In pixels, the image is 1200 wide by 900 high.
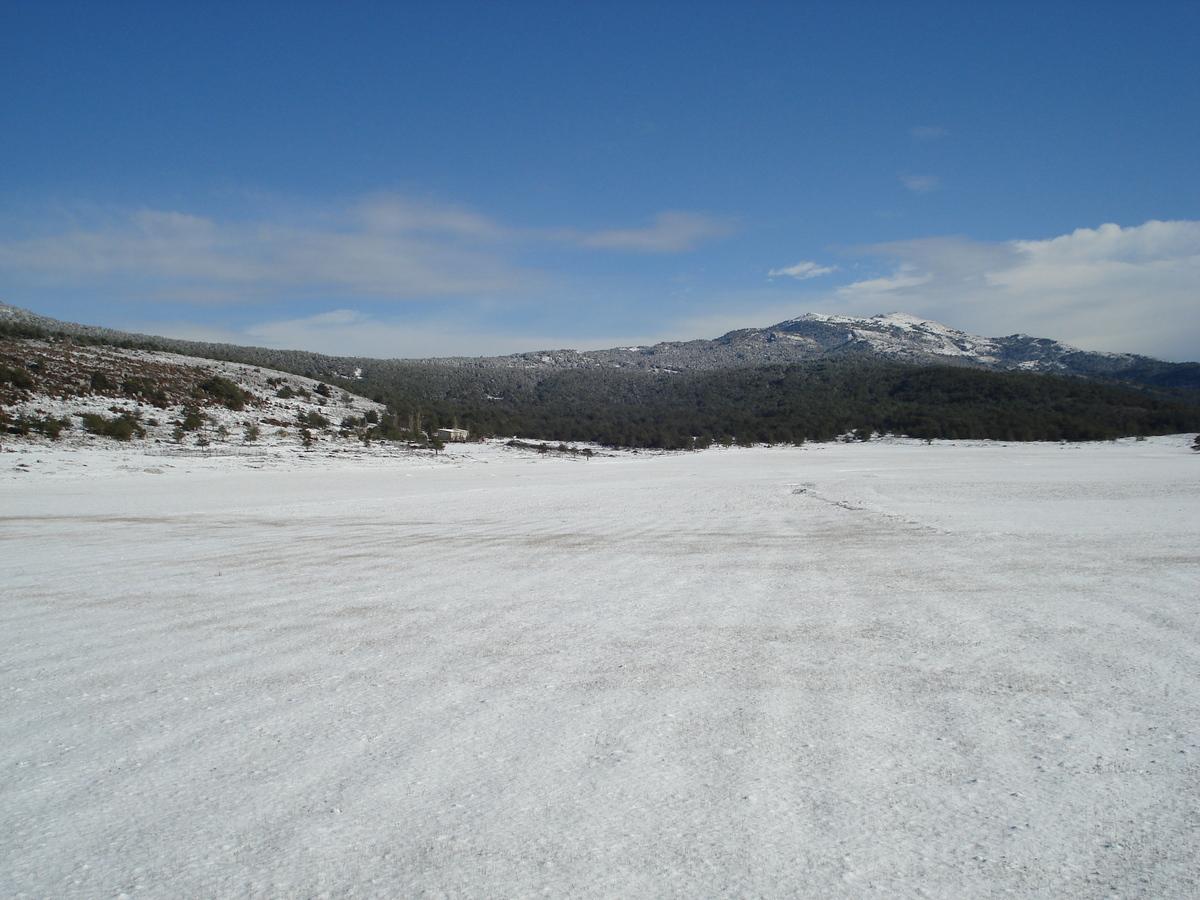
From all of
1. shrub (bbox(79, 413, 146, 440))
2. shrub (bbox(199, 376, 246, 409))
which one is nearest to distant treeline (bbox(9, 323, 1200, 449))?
shrub (bbox(199, 376, 246, 409))

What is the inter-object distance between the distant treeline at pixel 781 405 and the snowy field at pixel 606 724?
48.4 m

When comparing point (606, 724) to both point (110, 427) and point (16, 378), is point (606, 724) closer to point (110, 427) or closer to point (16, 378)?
point (110, 427)

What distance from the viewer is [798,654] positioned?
460cm

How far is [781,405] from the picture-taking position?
88.1m

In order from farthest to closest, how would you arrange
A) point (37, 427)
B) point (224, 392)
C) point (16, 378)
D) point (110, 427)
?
point (224, 392), point (16, 378), point (110, 427), point (37, 427)

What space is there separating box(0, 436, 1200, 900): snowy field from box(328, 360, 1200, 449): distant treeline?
159 feet

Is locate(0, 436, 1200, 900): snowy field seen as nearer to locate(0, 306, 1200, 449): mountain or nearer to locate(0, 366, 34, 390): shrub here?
locate(0, 366, 34, 390): shrub

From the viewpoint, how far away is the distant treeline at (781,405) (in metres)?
59.8

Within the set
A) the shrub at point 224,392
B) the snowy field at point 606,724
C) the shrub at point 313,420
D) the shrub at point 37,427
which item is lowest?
the snowy field at point 606,724

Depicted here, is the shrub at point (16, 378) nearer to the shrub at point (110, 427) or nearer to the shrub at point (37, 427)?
the shrub at point (110, 427)

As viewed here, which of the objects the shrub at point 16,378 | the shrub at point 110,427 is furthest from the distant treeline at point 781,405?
the shrub at point 16,378

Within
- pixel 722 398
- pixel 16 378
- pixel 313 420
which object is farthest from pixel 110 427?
pixel 722 398

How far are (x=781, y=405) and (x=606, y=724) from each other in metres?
88.6

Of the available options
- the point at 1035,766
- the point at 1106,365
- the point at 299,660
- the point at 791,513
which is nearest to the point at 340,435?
the point at 791,513
